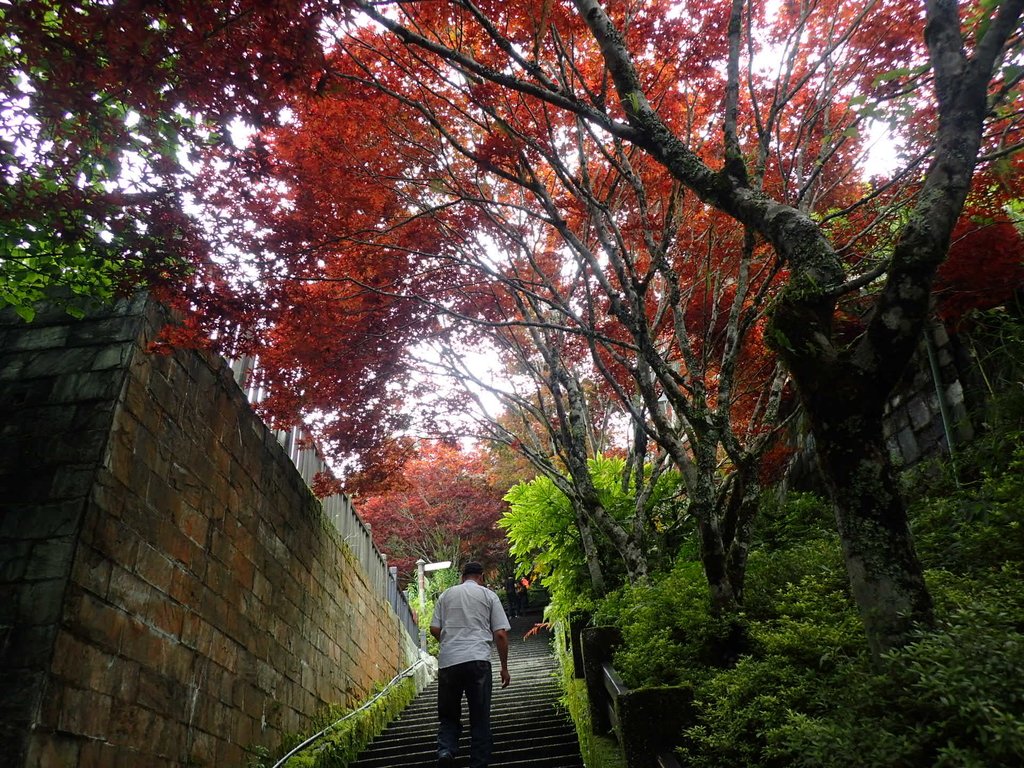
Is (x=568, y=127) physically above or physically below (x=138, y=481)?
above

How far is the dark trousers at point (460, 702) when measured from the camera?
16.0 feet

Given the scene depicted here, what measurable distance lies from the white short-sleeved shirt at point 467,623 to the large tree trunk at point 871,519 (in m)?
3.18

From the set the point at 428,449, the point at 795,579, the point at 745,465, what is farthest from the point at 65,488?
the point at 428,449

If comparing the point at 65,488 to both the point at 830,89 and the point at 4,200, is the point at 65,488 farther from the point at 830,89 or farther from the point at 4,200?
the point at 830,89

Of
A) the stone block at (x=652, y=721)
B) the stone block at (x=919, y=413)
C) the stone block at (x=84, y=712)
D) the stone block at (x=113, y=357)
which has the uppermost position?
the stone block at (x=919, y=413)

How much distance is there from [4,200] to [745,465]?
486cm

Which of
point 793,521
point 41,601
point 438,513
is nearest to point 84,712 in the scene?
point 41,601

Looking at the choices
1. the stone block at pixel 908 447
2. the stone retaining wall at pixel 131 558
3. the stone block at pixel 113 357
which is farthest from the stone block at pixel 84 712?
the stone block at pixel 908 447

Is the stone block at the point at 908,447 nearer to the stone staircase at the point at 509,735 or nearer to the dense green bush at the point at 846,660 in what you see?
the dense green bush at the point at 846,660

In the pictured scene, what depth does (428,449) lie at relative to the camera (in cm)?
1834

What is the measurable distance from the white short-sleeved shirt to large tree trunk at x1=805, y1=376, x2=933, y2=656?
3181 mm

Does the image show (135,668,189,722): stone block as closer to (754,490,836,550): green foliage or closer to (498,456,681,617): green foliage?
(498,456,681,617): green foliage

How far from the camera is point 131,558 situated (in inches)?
139

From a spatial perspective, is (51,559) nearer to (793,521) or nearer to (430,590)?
(793,521)
